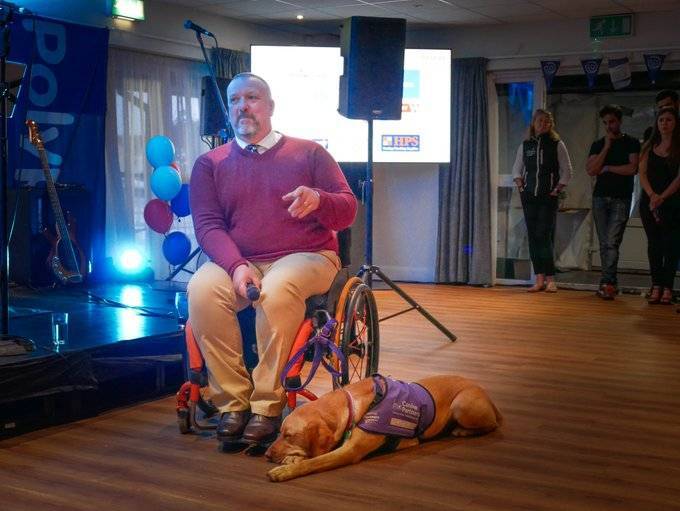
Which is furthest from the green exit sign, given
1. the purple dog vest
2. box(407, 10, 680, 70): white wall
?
the purple dog vest

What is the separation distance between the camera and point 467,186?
824 cm

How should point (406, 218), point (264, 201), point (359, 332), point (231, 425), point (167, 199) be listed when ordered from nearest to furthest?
point (231, 425) < point (264, 201) < point (359, 332) < point (167, 199) < point (406, 218)

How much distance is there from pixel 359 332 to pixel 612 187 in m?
4.29

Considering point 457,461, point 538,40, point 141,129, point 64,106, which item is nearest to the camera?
point 457,461

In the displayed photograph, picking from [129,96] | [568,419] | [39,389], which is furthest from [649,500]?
[129,96]

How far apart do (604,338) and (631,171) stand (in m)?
2.19

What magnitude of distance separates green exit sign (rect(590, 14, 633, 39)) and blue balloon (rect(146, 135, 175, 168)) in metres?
3.62

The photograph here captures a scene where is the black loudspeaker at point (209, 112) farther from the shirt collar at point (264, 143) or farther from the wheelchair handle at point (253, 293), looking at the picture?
the wheelchair handle at point (253, 293)

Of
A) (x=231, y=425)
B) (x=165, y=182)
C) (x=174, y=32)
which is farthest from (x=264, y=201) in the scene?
(x=174, y=32)

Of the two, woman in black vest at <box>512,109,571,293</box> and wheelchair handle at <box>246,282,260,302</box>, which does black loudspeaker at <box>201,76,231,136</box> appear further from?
wheelchair handle at <box>246,282,260,302</box>

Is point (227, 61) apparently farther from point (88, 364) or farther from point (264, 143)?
point (88, 364)

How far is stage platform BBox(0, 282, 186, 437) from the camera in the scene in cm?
319

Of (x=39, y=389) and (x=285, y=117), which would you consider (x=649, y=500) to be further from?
(x=285, y=117)

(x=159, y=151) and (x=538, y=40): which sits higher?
(x=538, y=40)
